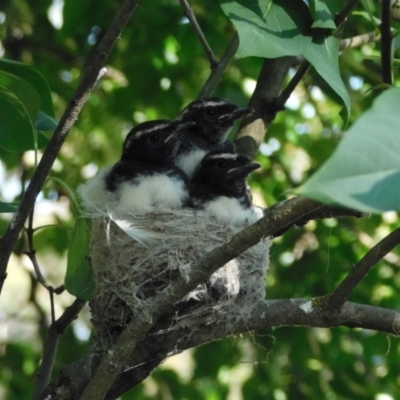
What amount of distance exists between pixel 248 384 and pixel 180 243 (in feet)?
7.88

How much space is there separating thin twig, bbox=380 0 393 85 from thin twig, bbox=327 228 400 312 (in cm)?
88

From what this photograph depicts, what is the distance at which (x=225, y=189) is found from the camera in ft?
12.1

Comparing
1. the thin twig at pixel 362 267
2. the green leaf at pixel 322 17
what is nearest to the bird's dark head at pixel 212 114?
the green leaf at pixel 322 17

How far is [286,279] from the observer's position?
5.37m

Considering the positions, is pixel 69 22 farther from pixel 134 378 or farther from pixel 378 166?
pixel 378 166

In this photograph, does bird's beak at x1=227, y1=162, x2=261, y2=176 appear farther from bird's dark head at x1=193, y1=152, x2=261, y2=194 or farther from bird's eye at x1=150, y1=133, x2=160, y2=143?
bird's eye at x1=150, y1=133, x2=160, y2=143

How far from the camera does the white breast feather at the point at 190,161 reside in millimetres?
3939

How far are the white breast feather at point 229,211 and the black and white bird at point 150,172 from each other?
136mm

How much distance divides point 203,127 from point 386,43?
128 cm

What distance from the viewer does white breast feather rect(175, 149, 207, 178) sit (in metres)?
3.94

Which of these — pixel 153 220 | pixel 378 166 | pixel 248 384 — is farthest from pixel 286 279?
pixel 378 166

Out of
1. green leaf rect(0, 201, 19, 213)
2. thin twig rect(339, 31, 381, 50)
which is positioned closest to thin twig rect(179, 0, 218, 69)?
thin twig rect(339, 31, 381, 50)

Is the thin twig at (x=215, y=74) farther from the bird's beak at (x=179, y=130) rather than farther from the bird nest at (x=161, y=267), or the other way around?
the bird nest at (x=161, y=267)

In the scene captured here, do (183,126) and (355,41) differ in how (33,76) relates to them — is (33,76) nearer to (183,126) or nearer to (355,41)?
(183,126)
